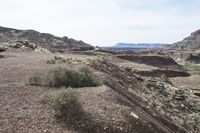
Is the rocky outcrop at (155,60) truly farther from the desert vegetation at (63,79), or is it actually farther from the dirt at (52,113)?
the dirt at (52,113)

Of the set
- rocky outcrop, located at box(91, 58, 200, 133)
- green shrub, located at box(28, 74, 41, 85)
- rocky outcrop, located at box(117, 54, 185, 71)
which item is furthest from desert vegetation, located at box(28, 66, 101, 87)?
rocky outcrop, located at box(117, 54, 185, 71)

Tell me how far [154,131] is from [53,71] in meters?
5.25

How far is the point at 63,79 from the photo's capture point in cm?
1638

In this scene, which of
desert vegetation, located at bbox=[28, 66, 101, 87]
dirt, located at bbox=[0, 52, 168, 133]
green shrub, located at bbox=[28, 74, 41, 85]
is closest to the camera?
dirt, located at bbox=[0, 52, 168, 133]

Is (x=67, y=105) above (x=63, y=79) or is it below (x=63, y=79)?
above

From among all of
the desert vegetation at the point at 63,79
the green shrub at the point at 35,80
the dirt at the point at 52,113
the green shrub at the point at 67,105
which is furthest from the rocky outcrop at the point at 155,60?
the green shrub at the point at 67,105

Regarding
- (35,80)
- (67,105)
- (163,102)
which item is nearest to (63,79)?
(35,80)

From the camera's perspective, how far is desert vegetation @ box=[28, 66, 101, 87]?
1616cm

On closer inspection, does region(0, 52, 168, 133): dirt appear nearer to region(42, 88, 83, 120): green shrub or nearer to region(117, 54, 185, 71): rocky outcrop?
region(42, 88, 83, 120): green shrub

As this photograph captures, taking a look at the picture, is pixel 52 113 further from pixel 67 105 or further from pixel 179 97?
pixel 179 97

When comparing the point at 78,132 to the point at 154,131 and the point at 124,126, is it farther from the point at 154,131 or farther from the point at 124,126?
the point at 154,131

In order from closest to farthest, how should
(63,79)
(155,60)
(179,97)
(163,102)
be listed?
1. (63,79)
2. (163,102)
3. (179,97)
4. (155,60)

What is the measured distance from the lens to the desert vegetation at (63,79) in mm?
16159

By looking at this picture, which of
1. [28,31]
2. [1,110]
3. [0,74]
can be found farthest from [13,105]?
[28,31]
